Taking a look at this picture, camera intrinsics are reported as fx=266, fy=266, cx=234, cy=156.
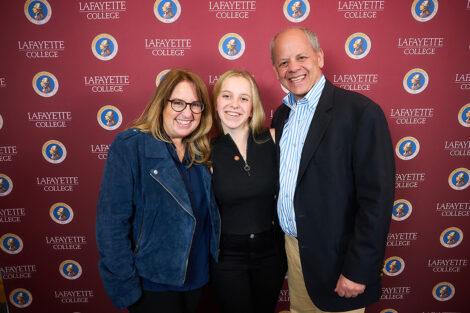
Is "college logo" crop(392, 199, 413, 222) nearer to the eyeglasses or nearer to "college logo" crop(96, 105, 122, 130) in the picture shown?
the eyeglasses

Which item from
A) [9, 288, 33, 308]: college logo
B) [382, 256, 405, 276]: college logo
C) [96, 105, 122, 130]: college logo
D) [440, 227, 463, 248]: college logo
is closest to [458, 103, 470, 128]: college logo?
[440, 227, 463, 248]: college logo

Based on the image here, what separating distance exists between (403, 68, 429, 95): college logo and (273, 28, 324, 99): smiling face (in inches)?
43.5

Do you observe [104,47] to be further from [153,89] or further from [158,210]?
[158,210]

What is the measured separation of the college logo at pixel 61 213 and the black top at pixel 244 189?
1.51 m

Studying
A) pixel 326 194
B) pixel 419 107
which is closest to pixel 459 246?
pixel 419 107

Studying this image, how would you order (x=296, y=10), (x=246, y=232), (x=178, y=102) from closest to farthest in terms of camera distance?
(x=178, y=102) → (x=246, y=232) → (x=296, y=10)

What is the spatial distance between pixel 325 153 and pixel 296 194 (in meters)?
0.26

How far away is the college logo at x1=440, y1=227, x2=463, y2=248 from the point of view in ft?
7.79

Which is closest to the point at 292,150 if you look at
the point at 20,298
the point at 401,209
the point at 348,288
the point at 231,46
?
the point at 348,288

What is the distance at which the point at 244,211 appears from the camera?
63.4 inches

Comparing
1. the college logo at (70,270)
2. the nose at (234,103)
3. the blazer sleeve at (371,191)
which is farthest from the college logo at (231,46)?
the college logo at (70,270)

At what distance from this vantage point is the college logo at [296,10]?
200 centimetres

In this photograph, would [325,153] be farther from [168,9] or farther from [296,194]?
[168,9]

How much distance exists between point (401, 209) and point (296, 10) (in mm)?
1891
